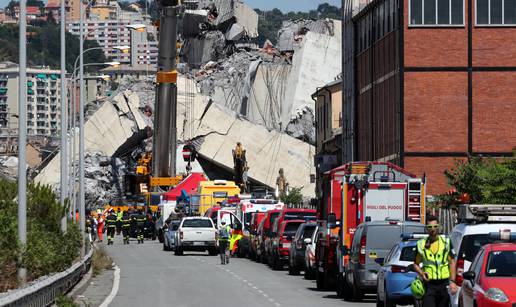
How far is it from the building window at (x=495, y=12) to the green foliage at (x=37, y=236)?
3309cm

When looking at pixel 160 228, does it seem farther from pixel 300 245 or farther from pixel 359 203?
pixel 359 203

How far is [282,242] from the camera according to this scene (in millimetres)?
45562

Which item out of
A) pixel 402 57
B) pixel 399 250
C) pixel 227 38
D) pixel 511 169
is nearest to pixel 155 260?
pixel 511 169

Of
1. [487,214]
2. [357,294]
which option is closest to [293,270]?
[357,294]

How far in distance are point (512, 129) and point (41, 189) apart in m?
34.9

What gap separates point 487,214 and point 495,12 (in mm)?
50538

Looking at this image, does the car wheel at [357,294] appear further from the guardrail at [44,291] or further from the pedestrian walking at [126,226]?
the pedestrian walking at [126,226]

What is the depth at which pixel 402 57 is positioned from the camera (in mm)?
70500

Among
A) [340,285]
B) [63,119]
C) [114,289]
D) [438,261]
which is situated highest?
[63,119]

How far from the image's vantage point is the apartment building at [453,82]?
70.1m

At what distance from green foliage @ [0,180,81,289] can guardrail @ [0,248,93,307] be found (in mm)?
521

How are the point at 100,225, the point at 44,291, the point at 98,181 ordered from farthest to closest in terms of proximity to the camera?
the point at 98,181 < the point at 100,225 < the point at 44,291

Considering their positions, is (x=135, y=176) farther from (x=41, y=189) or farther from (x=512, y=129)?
(x=41, y=189)

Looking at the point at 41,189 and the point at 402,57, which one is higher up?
the point at 402,57
